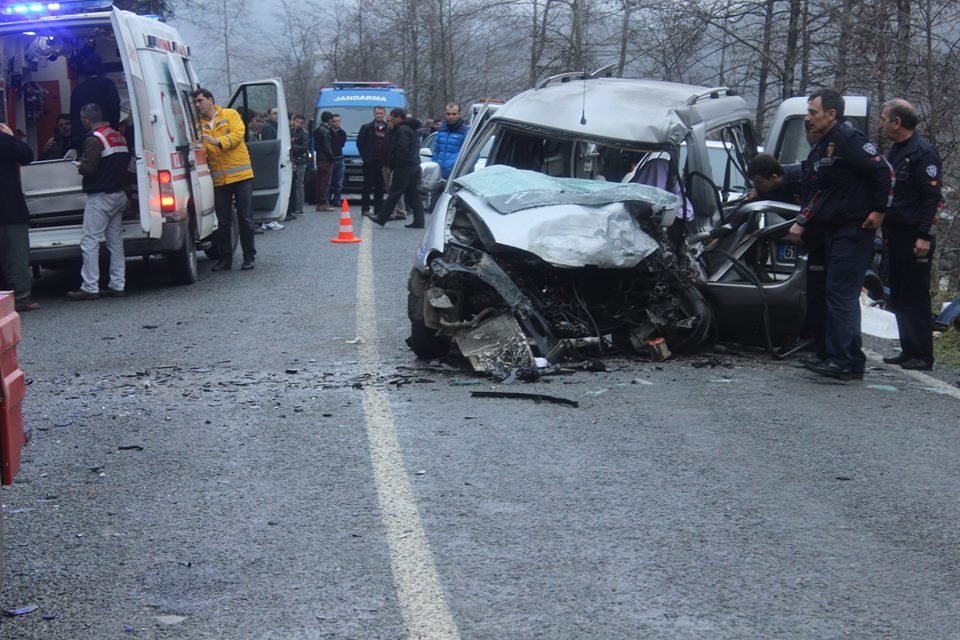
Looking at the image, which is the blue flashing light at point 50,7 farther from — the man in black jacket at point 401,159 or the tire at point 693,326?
the man in black jacket at point 401,159

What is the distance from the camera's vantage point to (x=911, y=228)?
794 cm

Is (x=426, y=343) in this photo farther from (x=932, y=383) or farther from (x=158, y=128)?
(x=158, y=128)

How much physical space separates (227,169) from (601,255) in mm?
6677

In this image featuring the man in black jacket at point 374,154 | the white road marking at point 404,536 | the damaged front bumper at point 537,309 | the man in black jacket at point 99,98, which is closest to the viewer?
the white road marking at point 404,536

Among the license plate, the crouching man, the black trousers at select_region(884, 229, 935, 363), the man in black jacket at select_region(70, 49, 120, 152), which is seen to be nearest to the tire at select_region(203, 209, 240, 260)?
the man in black jacket at select_region(70, 49, 120, 152)

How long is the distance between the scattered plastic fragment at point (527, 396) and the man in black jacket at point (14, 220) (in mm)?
5540

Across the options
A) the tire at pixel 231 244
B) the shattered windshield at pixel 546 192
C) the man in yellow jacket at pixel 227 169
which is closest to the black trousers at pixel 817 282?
the shattered windshield at pixel 546 192

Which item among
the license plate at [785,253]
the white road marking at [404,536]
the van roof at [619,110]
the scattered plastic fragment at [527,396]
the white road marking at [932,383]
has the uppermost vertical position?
the van roof at [619,110]

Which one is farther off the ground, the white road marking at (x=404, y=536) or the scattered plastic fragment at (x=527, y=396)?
the white road marking at (x=404, y=536)

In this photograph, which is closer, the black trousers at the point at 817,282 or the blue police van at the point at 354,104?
the black trousers at the point at 817,282

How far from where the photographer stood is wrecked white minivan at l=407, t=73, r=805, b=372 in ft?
25.1

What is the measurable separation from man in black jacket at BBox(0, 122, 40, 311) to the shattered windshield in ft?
14.8

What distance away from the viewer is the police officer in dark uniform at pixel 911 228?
7820 mm

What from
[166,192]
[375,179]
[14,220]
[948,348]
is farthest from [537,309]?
[375,179]
